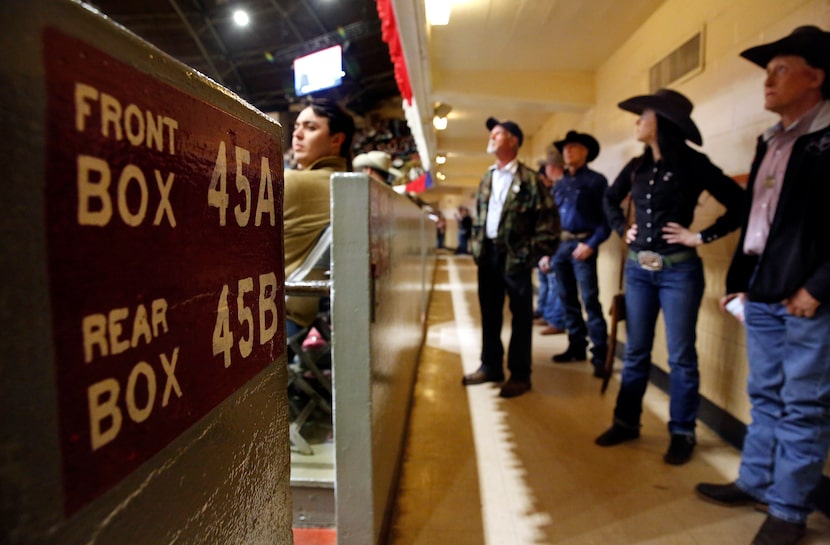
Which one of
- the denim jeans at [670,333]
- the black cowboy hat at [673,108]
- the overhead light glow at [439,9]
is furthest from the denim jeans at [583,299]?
the overhead light glow at [439,9]

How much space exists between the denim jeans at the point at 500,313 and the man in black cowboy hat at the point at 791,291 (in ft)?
4.09

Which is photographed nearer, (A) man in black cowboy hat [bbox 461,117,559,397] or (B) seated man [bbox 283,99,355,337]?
(B) seated man [bbox 283,99,355,337]

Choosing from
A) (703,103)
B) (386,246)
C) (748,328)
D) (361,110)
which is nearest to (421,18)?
(703,103)

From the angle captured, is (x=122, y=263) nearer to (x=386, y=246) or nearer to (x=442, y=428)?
(x=386, y=246)

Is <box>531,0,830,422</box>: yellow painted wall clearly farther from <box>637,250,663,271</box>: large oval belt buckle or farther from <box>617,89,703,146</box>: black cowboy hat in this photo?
<box>637,250,663,271</box>: large oval belt buckle

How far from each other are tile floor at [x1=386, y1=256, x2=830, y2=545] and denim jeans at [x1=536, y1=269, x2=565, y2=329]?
147 centimetres

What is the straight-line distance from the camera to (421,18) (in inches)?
112

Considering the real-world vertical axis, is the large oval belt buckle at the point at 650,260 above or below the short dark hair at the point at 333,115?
below

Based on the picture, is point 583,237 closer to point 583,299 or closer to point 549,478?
point 583,299

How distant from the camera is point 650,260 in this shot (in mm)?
2125

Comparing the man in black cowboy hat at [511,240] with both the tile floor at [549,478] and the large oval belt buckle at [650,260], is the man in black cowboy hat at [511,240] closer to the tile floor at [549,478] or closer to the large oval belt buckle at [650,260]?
the tile floor at [549,478]

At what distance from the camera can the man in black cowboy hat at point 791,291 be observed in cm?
147

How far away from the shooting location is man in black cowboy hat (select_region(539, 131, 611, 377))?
343cm

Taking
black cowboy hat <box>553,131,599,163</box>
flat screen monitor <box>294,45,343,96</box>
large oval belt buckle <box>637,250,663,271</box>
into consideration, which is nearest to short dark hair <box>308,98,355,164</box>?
large oval belt buckle <box>637,250,663,271</box>
